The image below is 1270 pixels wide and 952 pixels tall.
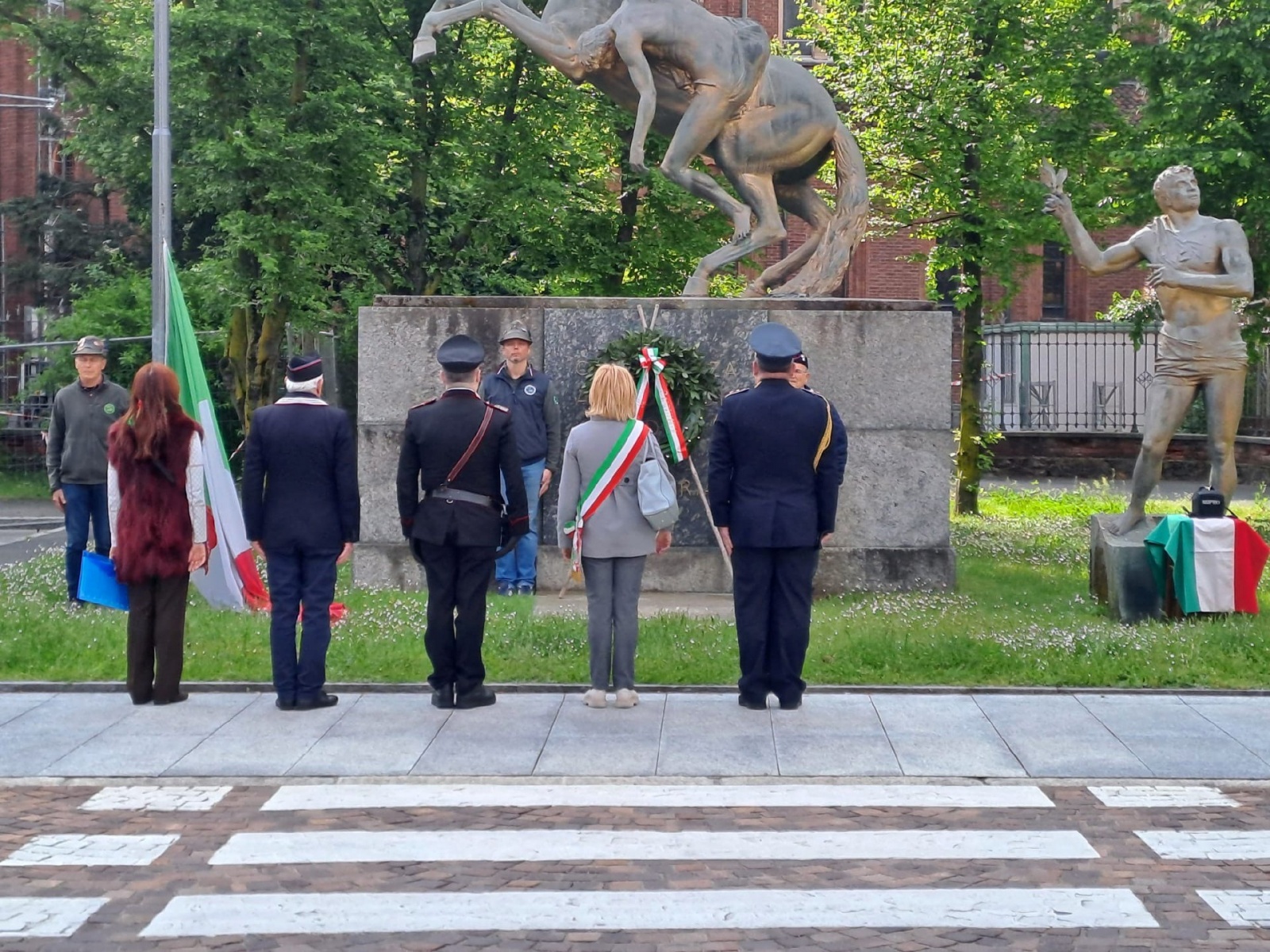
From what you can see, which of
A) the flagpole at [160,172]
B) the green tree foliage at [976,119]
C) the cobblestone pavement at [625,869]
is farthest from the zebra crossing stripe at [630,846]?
the green tree foliage at [976,119]

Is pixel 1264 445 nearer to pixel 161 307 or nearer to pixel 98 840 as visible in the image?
pixel 161 307

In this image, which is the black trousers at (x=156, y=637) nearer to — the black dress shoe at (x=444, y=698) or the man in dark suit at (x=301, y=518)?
the man in dark suit at (x=301, y=518)

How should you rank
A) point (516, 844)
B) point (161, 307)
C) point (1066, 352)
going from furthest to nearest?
1. point (1066, 352)
2. point (161, 307)
3. point (516, 844)

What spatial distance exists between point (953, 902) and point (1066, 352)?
92.9 ft

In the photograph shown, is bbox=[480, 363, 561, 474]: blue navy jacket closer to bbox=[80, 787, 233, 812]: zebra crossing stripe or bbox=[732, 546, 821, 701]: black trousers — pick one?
bbox=[732, 546, 821, 701]: black trousers

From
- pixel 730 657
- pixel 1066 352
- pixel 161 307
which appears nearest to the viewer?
pixel 730 657

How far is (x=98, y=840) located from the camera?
6113 mm

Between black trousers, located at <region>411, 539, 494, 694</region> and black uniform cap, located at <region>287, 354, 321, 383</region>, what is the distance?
42.1 inches

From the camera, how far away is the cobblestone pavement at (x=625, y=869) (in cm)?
503

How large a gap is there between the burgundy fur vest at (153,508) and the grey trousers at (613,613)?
2.16 m

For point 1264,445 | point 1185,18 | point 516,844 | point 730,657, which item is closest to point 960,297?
point 1185,18

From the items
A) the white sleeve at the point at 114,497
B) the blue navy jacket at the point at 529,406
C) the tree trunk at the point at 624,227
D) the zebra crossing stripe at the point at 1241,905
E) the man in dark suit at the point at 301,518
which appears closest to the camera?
the zebra crossing stripe at the point at 1241,905

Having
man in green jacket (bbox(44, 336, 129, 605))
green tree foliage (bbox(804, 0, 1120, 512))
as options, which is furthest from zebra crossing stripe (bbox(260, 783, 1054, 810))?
green tree foliage (bbox(804, 0, 1120, 512))

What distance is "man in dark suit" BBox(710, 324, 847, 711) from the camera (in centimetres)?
842
